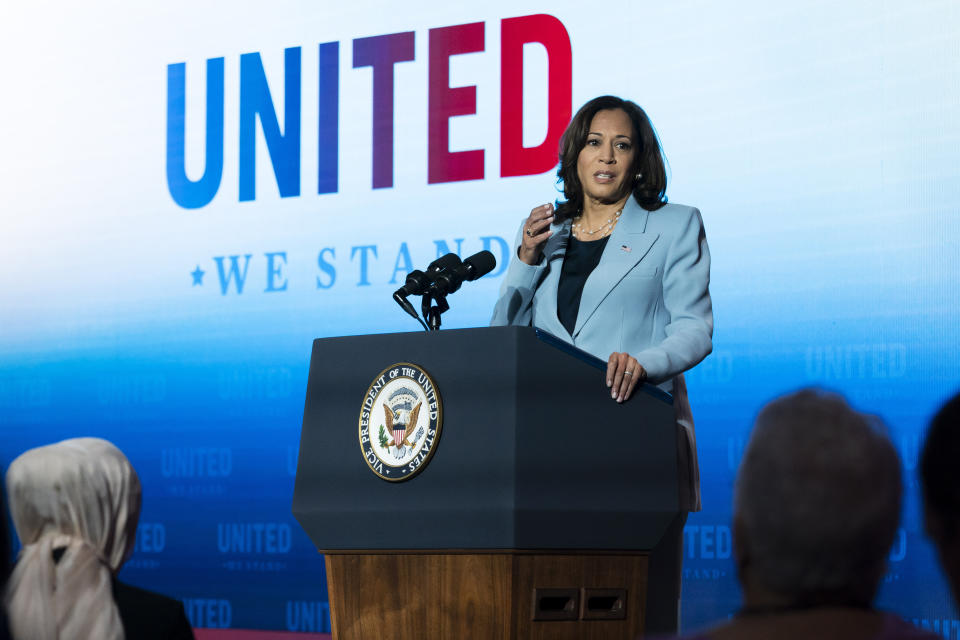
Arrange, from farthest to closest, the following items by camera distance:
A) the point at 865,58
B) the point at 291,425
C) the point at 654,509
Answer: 1. the point at 291,425
2. the point at 865,58
3. the point at 654,509

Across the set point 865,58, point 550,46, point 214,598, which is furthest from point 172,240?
point 865,58

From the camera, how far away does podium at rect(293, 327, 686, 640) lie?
171 cm

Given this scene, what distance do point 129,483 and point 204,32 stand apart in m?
3.43

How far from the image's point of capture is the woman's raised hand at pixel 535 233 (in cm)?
213

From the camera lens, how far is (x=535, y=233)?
2154 mm

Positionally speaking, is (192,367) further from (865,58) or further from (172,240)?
(865,58)

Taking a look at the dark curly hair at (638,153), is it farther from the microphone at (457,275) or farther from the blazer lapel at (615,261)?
the microphone at (457,275)

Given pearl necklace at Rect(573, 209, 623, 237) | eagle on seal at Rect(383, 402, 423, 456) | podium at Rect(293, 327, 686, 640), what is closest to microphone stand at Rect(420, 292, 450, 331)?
Answer: podium at Rect(293, 327, 686, 640)

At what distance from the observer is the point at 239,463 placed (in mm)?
4172

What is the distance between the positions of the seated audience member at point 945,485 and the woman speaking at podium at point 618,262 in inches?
41.8

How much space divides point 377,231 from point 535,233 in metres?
1.92

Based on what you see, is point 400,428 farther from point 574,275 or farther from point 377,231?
point 377,231

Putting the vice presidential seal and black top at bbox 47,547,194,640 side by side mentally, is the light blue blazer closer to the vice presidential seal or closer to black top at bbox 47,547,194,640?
the vice presidential seal

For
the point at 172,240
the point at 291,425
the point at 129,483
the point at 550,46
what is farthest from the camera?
the point at 172,240
